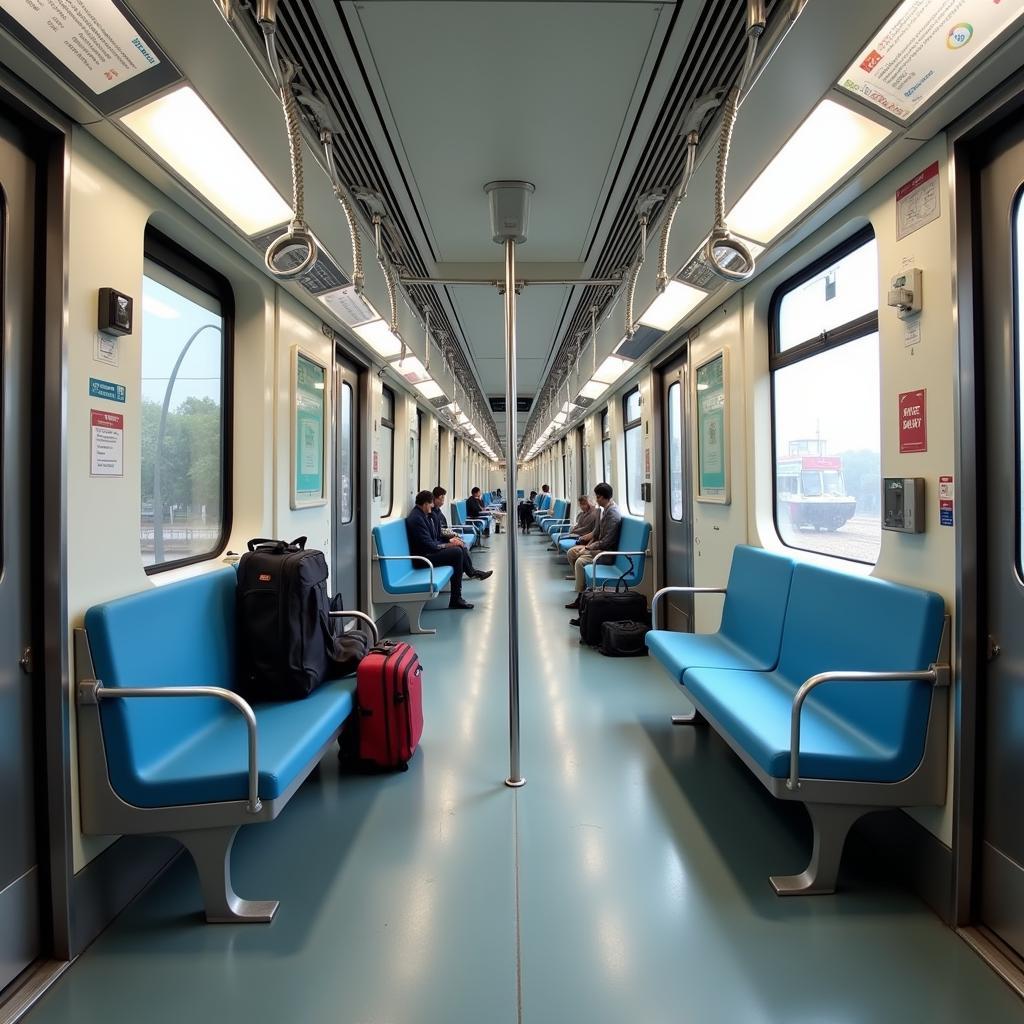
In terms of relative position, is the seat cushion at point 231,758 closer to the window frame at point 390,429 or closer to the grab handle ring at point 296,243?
the grab handle ring at point 296,243

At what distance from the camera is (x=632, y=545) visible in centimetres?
657

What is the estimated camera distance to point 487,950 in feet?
6.15

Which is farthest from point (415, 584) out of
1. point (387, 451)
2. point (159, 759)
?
point (159, 759)

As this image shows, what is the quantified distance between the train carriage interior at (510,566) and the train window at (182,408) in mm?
25

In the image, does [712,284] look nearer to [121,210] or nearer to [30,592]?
[121,210]

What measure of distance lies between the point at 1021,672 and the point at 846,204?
6.58ft

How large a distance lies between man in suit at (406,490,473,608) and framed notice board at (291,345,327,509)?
2.51m

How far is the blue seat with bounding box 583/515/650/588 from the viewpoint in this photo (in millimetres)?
6168

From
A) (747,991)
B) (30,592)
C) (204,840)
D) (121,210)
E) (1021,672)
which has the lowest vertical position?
(747,991)

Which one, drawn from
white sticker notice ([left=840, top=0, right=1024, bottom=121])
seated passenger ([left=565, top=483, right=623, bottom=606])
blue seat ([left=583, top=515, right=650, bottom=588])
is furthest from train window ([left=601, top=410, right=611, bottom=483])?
white sticker notice ([left=840, top=0, right=1024, bottom=121])

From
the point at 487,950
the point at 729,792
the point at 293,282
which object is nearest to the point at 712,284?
the point at 293,282

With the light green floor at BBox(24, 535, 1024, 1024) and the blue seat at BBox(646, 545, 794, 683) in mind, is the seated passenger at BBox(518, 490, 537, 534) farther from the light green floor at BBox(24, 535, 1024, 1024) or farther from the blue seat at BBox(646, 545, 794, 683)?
the light green floor at BBox(24, 535, 1024, 1024)

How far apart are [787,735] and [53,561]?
8.27 ft

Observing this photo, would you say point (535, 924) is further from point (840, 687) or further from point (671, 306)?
point (671, 306)
